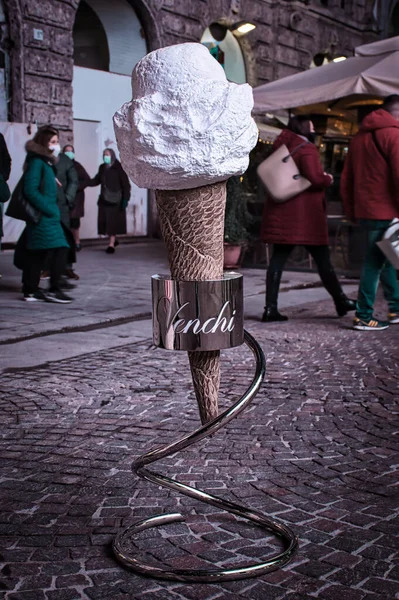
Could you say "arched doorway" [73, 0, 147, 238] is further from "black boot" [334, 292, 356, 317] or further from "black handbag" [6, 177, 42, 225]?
"black boot" [334, 292, 356, 317]

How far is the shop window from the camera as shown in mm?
16734

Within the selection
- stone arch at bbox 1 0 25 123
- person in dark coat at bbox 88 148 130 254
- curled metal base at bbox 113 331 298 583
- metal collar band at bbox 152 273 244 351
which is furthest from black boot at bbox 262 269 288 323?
stone arch at bbox 1 0 25 123

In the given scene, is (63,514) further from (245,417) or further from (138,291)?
(138,291)

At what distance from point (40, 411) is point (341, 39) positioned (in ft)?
70.6

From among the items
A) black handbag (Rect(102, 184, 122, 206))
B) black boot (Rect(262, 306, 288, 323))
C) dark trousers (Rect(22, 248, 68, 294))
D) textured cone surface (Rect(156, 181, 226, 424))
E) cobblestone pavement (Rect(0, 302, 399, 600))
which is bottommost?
cobblestone pavement (Rect(0, 302, 399, 600))

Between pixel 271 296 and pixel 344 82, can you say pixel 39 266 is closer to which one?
pixel 271 296

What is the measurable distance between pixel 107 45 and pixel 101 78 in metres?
1.12

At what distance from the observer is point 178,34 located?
56.3 feet

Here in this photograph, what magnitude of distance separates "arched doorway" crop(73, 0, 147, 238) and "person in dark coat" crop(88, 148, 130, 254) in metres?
2.29

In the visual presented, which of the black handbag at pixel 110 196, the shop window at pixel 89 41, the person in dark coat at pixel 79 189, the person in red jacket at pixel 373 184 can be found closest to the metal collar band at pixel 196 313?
the person in red jacket at pixel 373 184

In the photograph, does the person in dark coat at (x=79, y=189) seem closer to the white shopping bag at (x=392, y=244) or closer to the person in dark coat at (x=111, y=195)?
the person in dark coat at (x=111, y=195)

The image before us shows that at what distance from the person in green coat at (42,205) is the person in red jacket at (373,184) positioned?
3.01 meters

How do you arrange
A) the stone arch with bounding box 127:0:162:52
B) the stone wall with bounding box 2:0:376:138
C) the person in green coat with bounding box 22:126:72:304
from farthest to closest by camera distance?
the stone arch with bounding box 127:0:162:52 < the stone wall with bounding box 2:0:376:138 < the person in green coat with bounding box 22:126:72:304

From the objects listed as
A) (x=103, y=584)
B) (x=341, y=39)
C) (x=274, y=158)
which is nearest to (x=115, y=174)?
(x=274, y=158)
